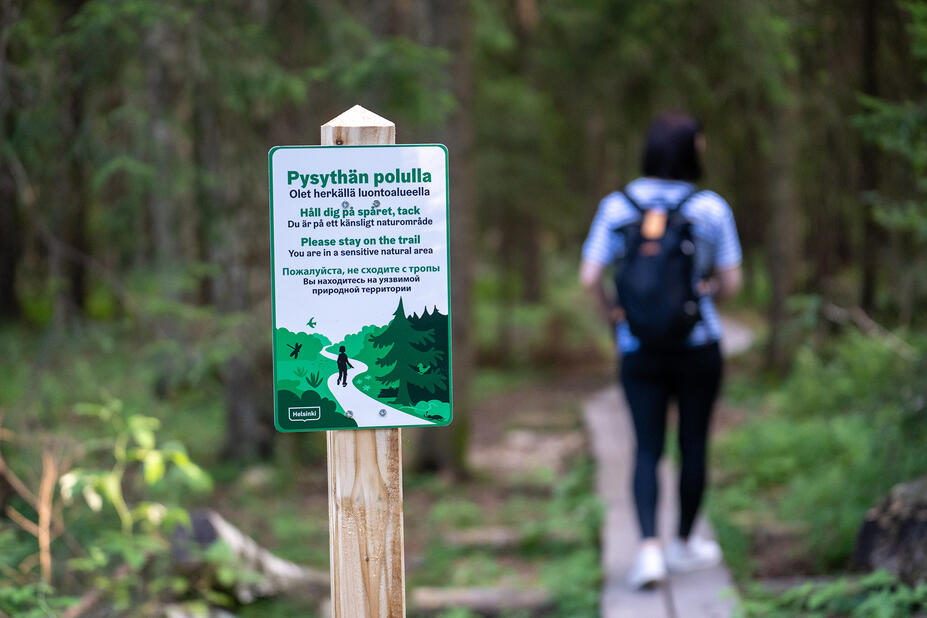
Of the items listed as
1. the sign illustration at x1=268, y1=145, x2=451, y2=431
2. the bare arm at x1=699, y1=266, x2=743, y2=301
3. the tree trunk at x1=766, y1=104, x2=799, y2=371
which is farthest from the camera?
the tree trunk at x1=766, y1=104, x2=799, y2=371

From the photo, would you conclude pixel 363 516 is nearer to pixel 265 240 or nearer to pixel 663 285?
pixel 663 285

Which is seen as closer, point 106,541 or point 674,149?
point 106,541

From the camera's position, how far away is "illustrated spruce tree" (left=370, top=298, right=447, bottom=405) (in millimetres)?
2451

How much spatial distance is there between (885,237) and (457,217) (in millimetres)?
3396

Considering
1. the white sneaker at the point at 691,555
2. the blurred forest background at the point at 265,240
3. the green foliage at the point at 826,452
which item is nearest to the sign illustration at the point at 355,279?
the blurred forest background at the point at 265,240

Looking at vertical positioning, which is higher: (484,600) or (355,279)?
(355,279)

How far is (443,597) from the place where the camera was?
5035 mm

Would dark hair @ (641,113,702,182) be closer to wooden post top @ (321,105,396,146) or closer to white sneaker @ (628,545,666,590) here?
white sneaker @ (628,545,666,590)

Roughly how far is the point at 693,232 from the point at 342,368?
2.32 meters

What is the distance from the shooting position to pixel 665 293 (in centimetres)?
415

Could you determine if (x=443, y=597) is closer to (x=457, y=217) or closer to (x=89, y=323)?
(x=89, y=323)

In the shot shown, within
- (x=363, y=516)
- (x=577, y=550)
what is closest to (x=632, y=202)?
(x=363, y=516)

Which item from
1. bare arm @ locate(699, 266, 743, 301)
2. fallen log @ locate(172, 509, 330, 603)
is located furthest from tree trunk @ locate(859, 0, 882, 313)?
fallen log @ locate(172, 509, 330, 603)

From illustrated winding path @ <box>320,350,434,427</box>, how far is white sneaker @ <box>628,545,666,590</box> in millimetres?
2290
